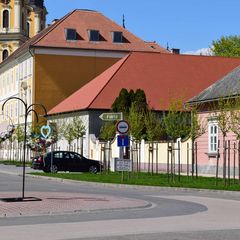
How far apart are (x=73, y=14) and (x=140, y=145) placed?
4051 centimetres

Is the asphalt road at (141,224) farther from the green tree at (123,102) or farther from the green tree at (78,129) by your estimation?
A: the green tree at (78,129)

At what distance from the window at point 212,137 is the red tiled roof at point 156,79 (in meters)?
15.7

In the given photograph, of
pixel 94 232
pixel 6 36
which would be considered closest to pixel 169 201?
pixel 94 232

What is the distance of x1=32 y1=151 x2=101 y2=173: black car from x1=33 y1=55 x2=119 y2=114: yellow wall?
103 feet

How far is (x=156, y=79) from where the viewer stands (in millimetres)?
62312

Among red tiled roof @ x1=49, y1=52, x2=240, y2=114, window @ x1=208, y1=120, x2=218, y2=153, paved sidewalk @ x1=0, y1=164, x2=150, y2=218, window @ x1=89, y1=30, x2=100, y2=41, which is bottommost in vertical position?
paved sidewalk @ x1=0, y1=164, x2=150, y2=218

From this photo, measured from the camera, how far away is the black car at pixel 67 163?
46.2 m

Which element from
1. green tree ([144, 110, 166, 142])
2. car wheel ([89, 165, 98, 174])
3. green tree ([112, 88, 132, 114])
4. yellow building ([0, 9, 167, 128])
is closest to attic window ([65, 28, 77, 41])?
yellow building ([0, 9, 167, 128])

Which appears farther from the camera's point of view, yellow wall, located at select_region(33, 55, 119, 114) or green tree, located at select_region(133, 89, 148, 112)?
yellow wall, located at select_region(33, 55, 119, 114)

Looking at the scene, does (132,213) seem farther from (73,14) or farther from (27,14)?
(27,14)

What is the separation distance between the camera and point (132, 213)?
59.1 ft

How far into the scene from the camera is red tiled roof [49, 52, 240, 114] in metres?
59.2

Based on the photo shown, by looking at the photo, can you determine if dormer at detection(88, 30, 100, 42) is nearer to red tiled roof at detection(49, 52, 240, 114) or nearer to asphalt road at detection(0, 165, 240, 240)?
red tiled roof at detection(49, 52, 240, 114)

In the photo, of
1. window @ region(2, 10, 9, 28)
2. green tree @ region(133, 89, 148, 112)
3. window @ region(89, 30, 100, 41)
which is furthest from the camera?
window @ region(2, 10, 9, 28)
